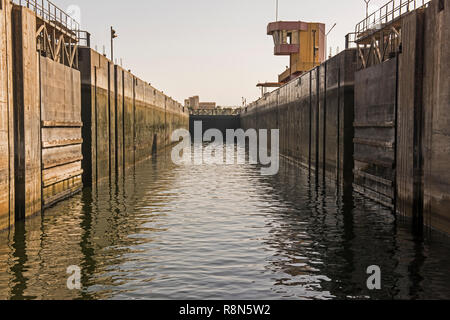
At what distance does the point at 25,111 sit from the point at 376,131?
14.0 m

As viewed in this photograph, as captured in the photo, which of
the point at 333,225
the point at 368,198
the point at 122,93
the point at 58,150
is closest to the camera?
the point at 333,225

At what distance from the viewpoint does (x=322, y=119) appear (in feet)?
107

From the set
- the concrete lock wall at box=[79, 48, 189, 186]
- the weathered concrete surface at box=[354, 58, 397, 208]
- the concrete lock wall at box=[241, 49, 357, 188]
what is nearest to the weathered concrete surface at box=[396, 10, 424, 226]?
the weathered concrete surface at box=[354, 58, 397, 208]

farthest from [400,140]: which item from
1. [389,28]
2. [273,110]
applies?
[273,110]

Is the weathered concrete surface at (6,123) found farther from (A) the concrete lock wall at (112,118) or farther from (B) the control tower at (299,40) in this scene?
(B) the control tower at (299,40)

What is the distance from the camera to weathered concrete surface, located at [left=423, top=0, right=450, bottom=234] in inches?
591

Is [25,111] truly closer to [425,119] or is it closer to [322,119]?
[425,119]

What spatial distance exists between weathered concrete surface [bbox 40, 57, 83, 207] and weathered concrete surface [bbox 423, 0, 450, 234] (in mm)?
13981

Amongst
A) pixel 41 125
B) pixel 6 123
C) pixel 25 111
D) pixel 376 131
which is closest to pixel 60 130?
pixel 41 125

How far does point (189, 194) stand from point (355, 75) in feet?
33.3

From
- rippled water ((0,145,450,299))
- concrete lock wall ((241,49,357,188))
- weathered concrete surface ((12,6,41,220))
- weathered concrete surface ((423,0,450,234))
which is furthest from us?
concrete lock wall ((241,49,357,188))

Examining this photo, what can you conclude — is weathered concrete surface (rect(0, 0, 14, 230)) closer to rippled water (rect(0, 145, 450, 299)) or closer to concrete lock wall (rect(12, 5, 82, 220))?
concrete lock wall (rect(12, 5, 82, 220))

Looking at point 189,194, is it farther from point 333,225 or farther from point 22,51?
point 22,51

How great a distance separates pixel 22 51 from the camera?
57.3 ft
